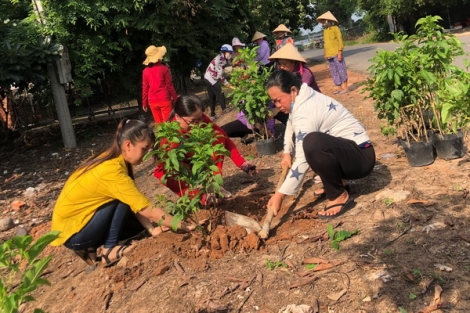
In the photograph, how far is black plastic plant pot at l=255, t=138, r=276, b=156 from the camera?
239 inches

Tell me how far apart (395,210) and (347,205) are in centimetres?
39

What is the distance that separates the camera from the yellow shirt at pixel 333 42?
32.3ft

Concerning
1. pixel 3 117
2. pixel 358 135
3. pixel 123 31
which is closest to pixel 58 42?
pixel 123 31

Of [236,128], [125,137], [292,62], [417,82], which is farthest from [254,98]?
[125,137]

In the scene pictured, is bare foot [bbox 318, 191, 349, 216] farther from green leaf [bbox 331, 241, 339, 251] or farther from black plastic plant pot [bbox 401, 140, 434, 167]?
black plastic plant pot [bbox 401, 140, 434, 167]

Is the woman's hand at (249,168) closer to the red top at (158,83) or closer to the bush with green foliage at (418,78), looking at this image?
the bush with green foliage at (418,78)

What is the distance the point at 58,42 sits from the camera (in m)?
9.35

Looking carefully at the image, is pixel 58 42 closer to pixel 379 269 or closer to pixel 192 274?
pixel 192 274

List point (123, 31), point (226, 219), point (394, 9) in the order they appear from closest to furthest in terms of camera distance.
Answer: point (226, 219), point (123, 31), point (394, 9)

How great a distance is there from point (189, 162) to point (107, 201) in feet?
2.35

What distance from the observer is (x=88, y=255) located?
3.76 meters

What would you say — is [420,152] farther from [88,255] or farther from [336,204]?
[88,255]

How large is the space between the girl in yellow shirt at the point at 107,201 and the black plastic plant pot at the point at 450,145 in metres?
2.60

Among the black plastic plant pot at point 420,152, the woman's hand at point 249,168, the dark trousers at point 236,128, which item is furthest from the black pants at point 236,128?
the black plastic plant pot at point 420,152
